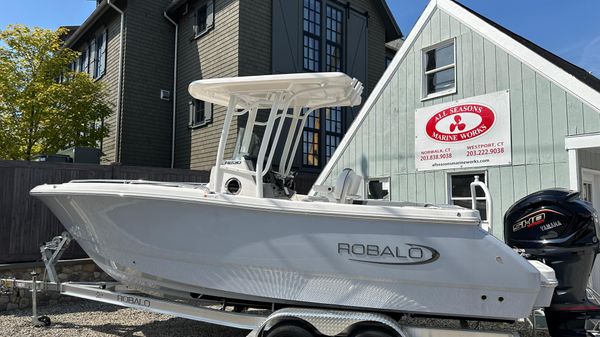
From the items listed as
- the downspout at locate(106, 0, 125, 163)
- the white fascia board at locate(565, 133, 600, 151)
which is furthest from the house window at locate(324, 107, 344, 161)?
the white fascia board at locate(565, 133, 600, 151)

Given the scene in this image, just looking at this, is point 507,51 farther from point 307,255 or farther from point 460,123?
point 307,255

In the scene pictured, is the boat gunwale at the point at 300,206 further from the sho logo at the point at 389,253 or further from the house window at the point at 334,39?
the house window at the point at 334,39

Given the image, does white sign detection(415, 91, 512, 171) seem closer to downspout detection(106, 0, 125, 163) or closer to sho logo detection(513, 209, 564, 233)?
sho logo detection(513, 209, 564, 233)

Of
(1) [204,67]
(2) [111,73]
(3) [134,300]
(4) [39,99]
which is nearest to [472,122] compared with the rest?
(3) [134,300]

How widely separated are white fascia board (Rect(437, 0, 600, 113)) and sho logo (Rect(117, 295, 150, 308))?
5.86 m

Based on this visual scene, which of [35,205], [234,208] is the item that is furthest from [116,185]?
[35,205]

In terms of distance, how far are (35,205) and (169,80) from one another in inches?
298

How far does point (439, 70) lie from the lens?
7.58m

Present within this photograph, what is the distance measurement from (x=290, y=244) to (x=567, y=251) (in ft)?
7.72

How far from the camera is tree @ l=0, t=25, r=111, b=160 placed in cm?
1013

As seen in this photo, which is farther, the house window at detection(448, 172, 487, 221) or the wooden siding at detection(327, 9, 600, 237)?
the house window at detection(448, 172, 487, 221)

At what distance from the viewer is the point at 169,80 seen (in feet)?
43.8

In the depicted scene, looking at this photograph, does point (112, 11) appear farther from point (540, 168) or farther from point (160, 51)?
point (540, 168)

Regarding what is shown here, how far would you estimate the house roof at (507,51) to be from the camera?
19.1ft
